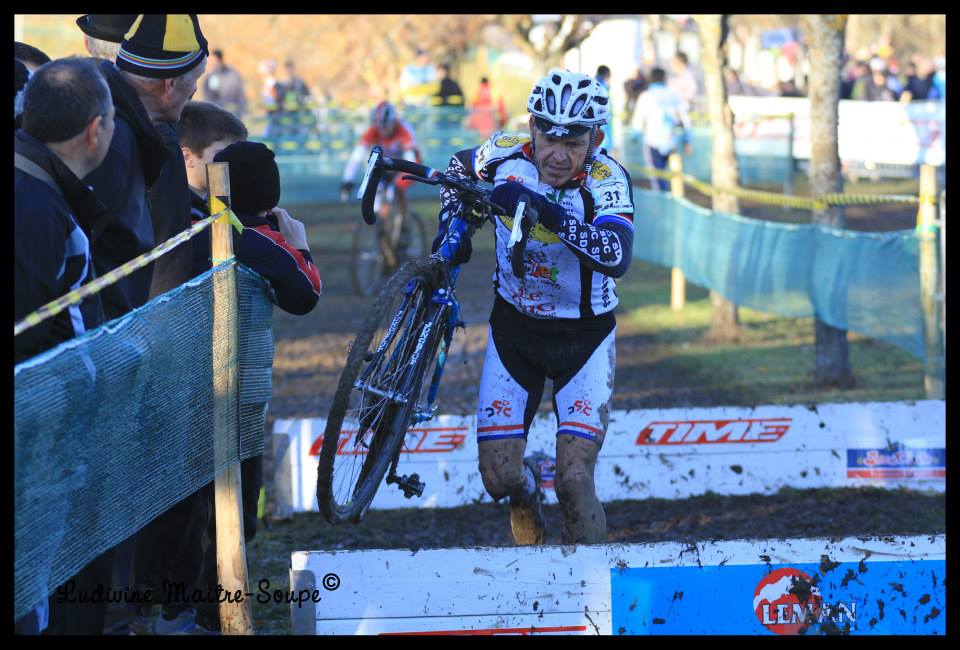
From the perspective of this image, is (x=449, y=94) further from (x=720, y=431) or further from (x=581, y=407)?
(x=581, y=407)

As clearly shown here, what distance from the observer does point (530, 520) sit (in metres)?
6.40

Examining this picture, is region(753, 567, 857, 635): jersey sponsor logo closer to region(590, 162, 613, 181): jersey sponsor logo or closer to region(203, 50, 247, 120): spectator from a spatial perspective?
region(590, 162, 613, 181): jersey sponsor logo

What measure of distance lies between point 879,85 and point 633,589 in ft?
90.0

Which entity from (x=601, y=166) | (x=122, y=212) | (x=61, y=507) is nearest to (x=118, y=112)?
(x=122, y=212)

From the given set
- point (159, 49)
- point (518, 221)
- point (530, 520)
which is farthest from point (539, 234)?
point (159, 49)

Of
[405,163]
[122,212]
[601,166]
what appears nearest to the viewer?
[122,212]

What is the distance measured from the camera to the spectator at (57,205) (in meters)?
3.86

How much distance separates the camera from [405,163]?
550 cm

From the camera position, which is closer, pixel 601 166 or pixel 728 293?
pixel 601 166

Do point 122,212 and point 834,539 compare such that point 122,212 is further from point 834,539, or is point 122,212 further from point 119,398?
point 834,539

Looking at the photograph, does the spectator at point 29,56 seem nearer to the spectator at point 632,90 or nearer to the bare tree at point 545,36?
the spectator at point 632,90

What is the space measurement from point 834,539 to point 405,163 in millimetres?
2244

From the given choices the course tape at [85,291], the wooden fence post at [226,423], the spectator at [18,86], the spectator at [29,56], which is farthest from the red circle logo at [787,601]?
the spectator at [29,56]

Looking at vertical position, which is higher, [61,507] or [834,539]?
[61,507]
